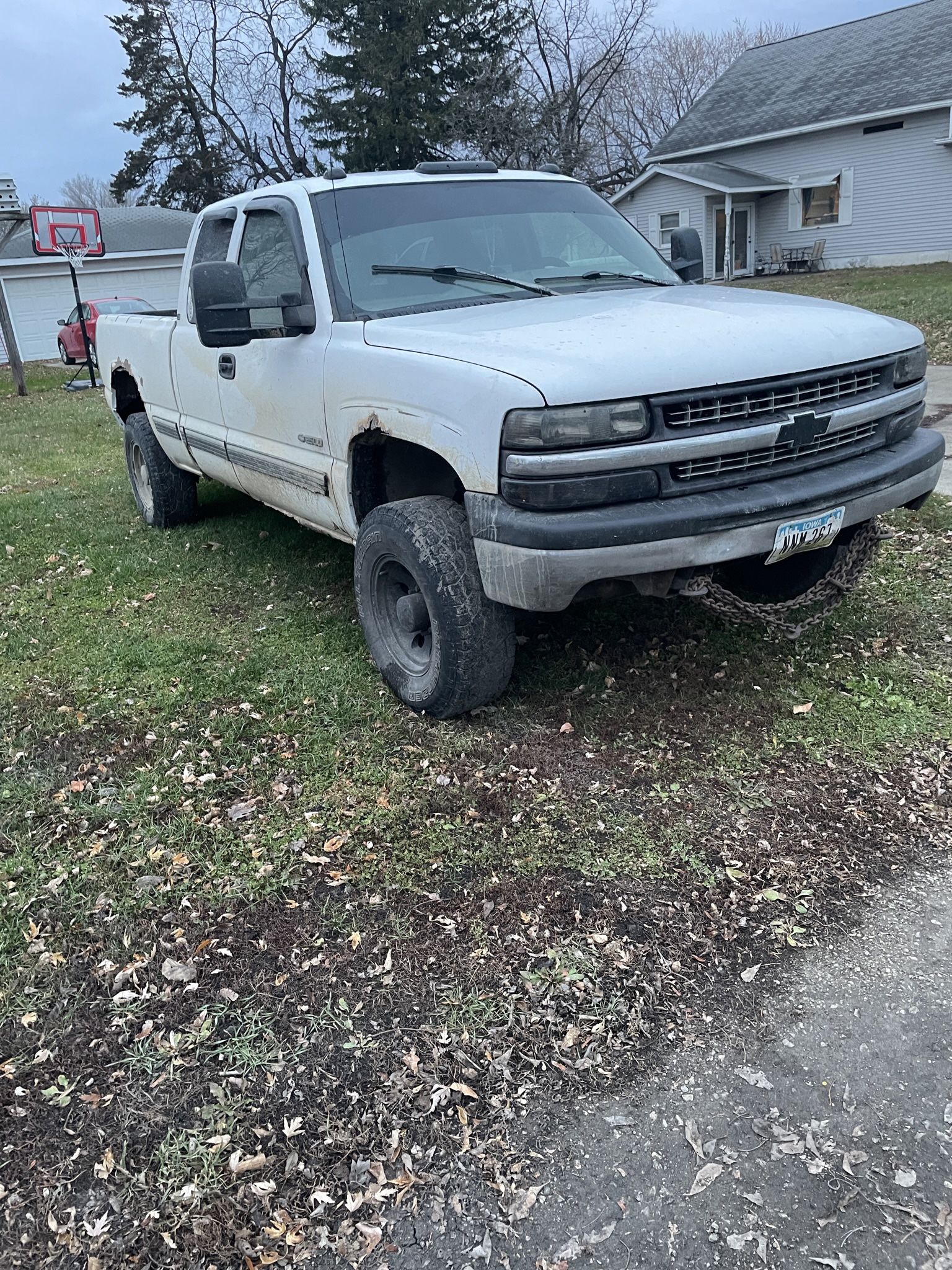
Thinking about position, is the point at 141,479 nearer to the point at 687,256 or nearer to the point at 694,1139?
the point at 687,256

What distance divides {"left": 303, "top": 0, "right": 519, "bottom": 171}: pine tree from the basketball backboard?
621 inches

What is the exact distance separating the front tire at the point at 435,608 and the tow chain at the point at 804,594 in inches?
29.0

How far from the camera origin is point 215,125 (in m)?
41.7

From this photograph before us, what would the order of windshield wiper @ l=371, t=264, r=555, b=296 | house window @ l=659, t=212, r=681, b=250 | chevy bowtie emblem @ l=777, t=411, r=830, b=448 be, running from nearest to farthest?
1. chevy bowtie emblem @ l=777, t=411, r=830, b=448
2. windshield wiper @ l=371, t=264, r=555, b=296
3. house window @ l=659, t=212, r=681, b=250

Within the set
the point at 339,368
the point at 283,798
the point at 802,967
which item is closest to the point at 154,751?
the point at 283,798

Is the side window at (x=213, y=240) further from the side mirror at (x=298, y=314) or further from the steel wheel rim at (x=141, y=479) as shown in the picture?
the steel wheel rim at (x=141, y=479)

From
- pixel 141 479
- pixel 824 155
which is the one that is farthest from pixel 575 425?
pixel 824 155

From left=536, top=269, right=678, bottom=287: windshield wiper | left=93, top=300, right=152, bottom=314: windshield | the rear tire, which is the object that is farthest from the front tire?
left=93, top=300, right=152, bottom=314: windshield

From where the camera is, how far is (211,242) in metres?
5.38

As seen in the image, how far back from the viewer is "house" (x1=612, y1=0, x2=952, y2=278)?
78.1 ft

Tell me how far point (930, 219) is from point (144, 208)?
928 inches

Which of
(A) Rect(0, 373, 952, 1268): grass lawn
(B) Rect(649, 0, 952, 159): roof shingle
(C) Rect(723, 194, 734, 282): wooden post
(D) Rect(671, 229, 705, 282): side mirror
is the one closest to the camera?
(A) Rect(0, 373, 952, 1268): grass lawn

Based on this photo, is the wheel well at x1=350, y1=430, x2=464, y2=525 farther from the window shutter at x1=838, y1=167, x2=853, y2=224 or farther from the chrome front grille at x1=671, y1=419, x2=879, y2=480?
the window shutter at x1=838, y1=167, x2=853, y2=224

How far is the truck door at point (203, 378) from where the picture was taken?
17.3 ft
